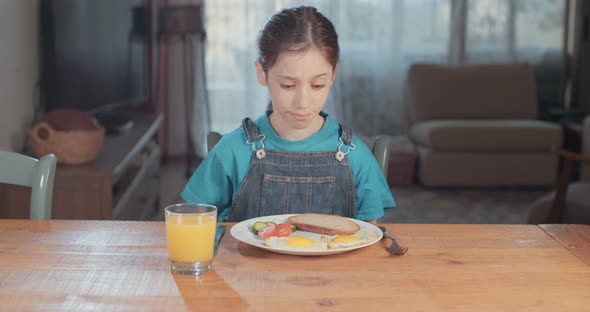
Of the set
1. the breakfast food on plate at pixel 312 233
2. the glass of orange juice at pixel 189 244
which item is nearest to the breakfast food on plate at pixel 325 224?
the breakfast food on plate at pixel 312 233

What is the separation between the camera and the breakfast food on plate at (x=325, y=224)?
1.25m

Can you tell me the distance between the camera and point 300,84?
1494 millimetres

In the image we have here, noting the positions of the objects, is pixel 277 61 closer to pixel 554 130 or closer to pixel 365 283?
pixel 365 283

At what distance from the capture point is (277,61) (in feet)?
5.08

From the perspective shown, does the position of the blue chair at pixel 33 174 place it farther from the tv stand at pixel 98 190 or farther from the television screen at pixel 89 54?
the television screen at pixel 89 54

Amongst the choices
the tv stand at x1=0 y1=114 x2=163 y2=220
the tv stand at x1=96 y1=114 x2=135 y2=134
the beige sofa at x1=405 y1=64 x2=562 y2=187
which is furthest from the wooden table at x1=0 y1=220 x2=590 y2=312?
the beige sofa at x1=405 y1=64 x2=562 y2=187

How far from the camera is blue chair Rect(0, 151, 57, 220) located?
1.57m

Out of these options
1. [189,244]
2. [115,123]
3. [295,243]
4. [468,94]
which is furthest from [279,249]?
[468,94]

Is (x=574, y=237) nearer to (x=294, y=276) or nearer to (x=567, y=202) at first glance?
(x=294, y=276)

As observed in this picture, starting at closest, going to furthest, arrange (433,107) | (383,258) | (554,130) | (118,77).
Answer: (383,258) < (118,77) < (554,130) < (433,107)

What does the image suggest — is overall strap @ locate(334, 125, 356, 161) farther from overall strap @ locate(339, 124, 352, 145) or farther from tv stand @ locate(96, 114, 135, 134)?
tv stand @ locate(96, 114, 135, 134)

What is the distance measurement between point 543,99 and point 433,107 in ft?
4.03

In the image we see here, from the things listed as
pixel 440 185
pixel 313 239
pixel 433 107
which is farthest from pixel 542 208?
pixel 313 239

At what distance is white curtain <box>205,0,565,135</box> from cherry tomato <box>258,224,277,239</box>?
5042 mm
